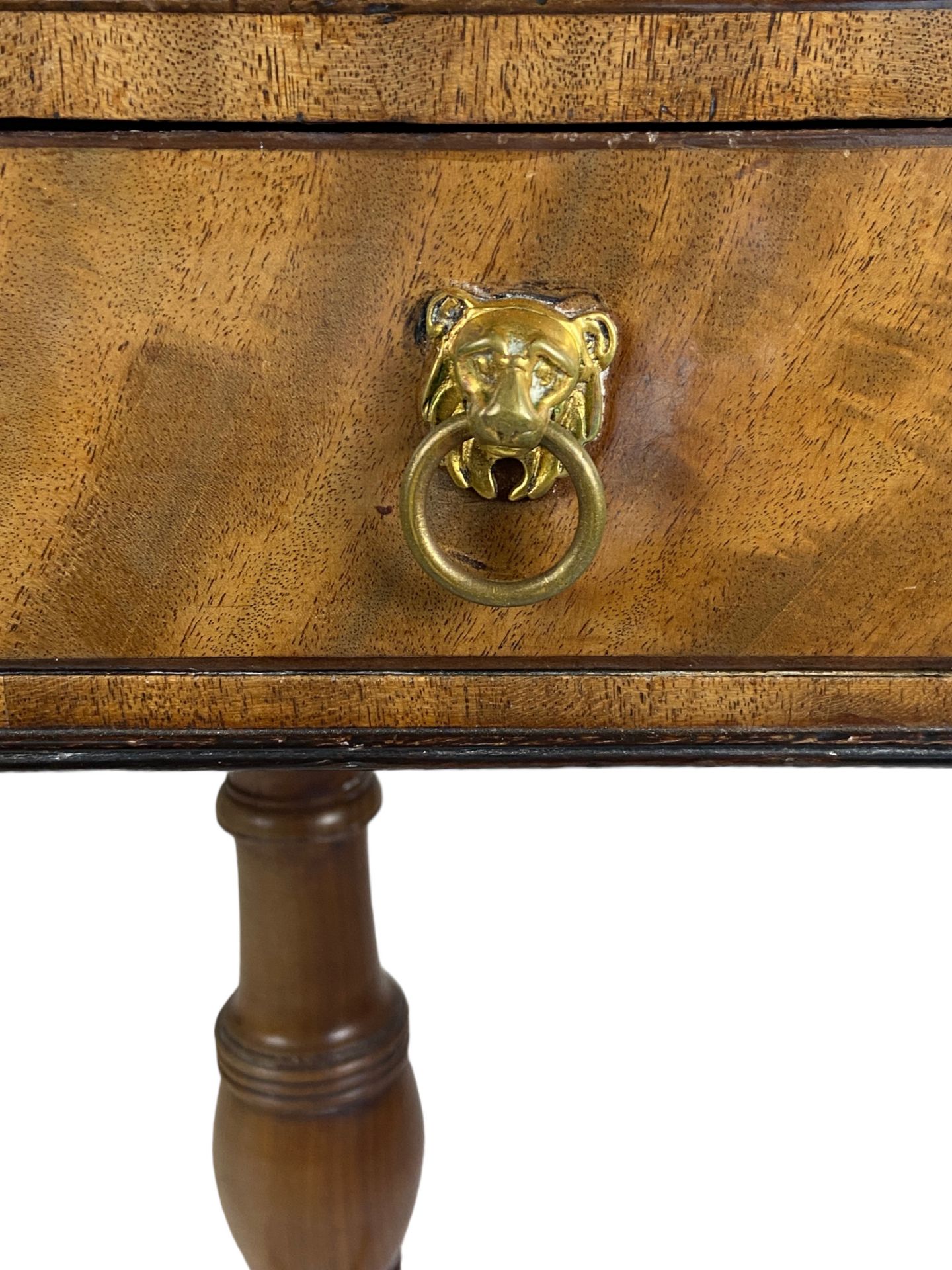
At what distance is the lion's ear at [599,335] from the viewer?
444mm

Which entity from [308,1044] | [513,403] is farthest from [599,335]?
[308,1044]

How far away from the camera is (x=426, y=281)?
0.44m

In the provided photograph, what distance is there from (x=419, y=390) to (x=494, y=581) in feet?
0.19

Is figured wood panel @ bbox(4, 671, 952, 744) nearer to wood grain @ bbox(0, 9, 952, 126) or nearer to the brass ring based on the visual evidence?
the brass ring

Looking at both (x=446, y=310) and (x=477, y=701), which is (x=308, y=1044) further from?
(x=446, y=310)

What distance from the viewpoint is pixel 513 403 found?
42 centimetres

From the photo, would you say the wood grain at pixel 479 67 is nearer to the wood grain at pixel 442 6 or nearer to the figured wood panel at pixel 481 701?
the wood grain at pixel 442 6

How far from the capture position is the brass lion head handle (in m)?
0.43

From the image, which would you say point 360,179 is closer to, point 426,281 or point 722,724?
point 426,281

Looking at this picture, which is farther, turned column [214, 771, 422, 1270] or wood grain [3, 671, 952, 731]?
turned column [214, 771, 422, 1270]

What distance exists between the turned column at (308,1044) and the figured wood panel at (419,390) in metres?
0.20

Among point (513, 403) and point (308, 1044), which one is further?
point (308, 1044)

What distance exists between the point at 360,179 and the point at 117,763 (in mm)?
194

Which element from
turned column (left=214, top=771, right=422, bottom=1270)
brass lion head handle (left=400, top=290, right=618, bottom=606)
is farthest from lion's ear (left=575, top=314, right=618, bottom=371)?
turned column (left=214, top=771, right=422, bottom=1270)
